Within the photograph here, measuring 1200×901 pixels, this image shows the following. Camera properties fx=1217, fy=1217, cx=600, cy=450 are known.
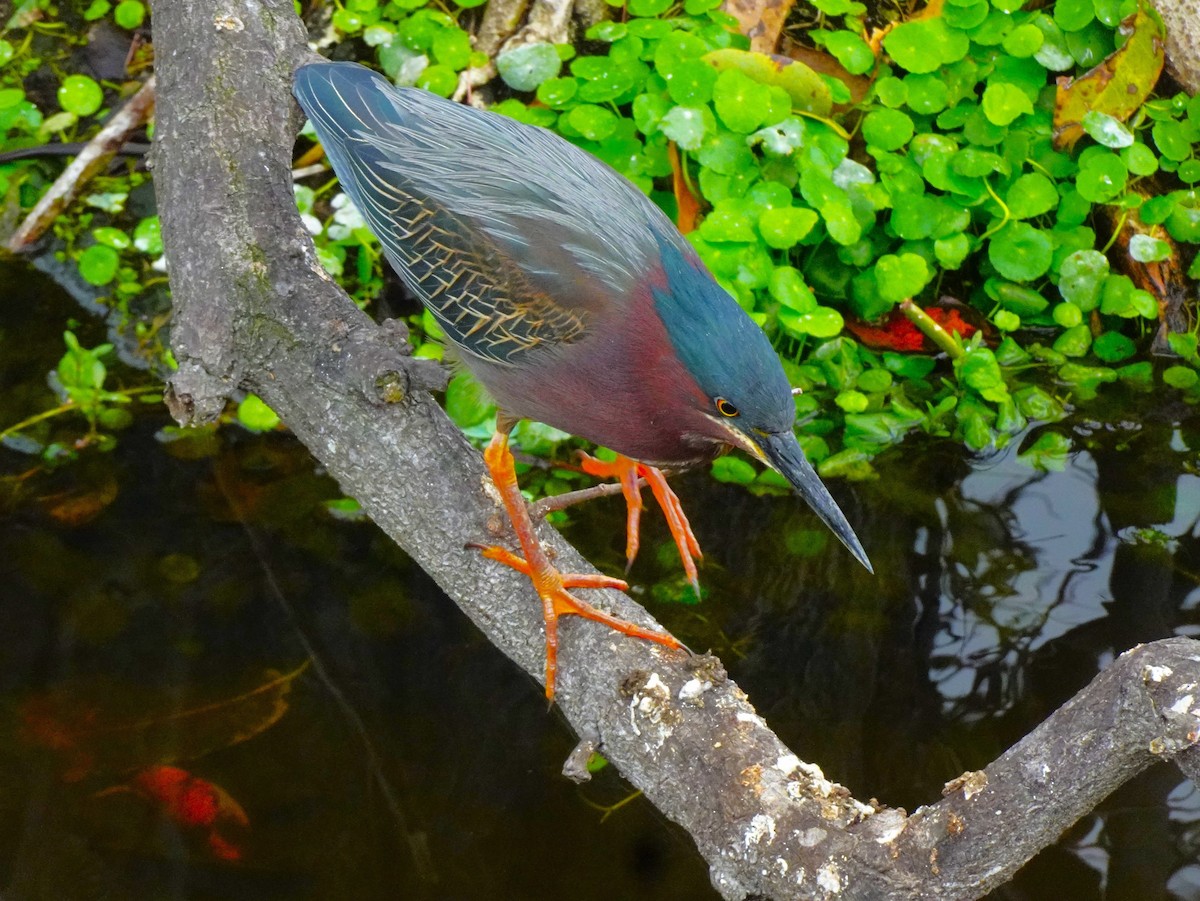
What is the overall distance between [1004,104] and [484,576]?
2.46 meters

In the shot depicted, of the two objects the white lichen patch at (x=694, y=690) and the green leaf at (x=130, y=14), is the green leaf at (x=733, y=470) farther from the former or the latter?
the green leaf at (x=130, y=14)

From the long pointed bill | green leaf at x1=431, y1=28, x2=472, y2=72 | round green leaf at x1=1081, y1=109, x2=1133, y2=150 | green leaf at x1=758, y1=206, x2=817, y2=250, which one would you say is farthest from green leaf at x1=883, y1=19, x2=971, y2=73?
the long pointed bill

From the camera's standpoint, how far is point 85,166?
423 cm

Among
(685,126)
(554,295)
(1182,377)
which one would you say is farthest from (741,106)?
(1182,377)

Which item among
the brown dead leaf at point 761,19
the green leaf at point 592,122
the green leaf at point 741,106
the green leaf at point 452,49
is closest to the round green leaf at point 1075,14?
the brown dead leaf at point 761,19

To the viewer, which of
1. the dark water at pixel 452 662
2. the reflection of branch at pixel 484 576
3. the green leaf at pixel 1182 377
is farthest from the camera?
the green leaf at pixel 1182 377

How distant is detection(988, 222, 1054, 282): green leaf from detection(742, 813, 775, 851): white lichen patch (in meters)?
2.43

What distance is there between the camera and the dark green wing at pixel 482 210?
2.48 meters

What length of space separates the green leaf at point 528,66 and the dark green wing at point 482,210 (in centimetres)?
114

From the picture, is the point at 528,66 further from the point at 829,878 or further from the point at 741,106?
the point at 829,878

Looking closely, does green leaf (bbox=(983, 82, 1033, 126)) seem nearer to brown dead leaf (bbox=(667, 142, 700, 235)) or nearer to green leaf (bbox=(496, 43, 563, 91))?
brown dead leaf (bbox=(667, 142, 700, 235))

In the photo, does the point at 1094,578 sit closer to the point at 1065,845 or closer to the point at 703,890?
the point at 1065,845

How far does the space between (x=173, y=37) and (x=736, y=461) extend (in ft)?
6.44

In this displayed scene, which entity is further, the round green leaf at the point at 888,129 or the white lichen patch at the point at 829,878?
the round green leaf at the point at 888,129
